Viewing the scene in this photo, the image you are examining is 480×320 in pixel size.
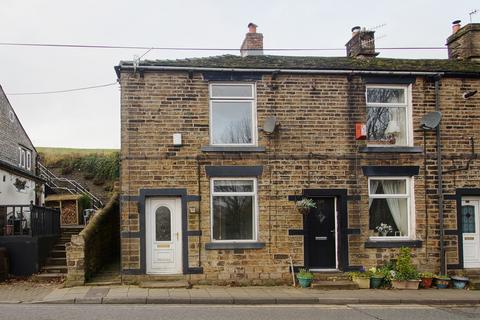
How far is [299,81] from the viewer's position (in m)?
15.6

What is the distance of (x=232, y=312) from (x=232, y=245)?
3.93 metres

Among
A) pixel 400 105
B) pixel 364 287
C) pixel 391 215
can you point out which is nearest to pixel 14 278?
pixel 364 287

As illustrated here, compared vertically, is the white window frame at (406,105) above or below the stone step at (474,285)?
above

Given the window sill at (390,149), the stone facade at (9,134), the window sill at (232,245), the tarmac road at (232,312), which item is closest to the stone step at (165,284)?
the window sill at (232,245)

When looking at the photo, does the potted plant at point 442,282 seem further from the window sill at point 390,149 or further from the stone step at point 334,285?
the window sill at point 390,149

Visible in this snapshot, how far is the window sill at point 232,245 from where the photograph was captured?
14891 millimetres

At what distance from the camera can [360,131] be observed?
15438 mm

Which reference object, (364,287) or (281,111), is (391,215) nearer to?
(364,287)

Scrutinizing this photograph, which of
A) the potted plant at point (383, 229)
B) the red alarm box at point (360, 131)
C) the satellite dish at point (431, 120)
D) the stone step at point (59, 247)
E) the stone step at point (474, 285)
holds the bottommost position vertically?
the stone step at point (474, 285)

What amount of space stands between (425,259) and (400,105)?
434 centimetres

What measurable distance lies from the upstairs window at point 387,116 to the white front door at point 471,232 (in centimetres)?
253

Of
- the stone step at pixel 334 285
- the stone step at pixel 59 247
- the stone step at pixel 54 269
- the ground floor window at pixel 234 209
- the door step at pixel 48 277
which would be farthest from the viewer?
the stone step at pixel 59 247

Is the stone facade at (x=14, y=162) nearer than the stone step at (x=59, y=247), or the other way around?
the stone step at (x=59, y=247)

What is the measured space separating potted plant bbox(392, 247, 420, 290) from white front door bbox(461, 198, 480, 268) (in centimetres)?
197
